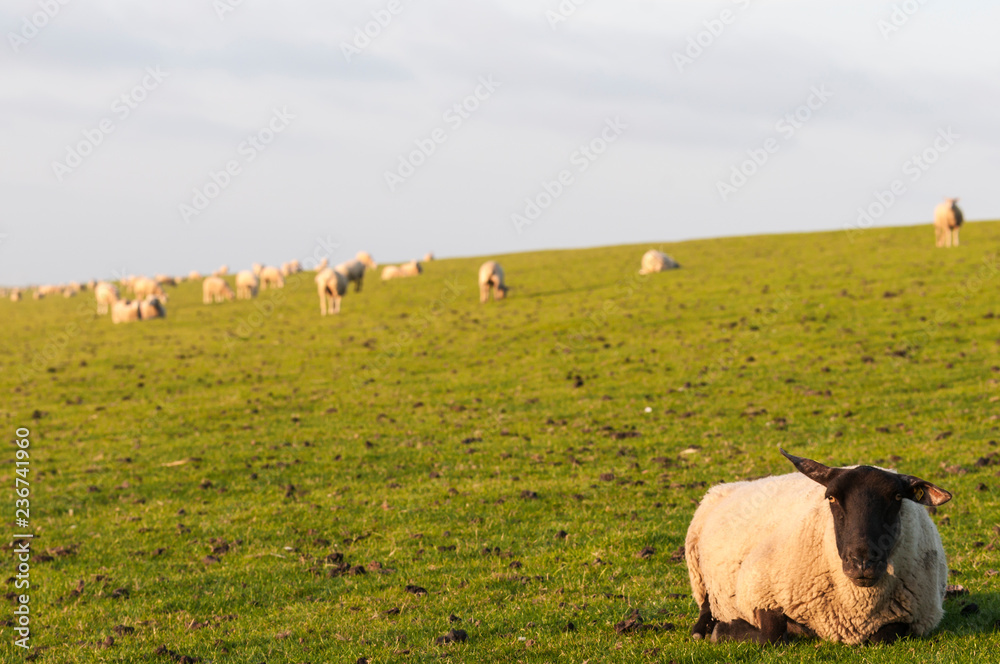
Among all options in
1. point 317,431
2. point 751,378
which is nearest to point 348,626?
point 317,431

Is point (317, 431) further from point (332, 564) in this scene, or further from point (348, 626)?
point (348, 626)

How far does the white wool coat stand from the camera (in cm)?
718

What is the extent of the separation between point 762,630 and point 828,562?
956 mm

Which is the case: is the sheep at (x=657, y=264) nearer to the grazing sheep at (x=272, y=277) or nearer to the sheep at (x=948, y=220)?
the sheep at (x=948, y=220)

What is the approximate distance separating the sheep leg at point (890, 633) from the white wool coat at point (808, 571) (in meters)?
0.05

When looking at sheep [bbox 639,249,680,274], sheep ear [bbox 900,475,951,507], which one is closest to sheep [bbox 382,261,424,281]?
sheep [bbox 639,249,680,274]

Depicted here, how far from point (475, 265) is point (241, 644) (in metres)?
61.9

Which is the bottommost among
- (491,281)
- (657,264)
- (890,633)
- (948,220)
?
(890,633)

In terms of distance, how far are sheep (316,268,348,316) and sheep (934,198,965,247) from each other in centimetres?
3646

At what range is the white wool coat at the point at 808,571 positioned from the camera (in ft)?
23.5

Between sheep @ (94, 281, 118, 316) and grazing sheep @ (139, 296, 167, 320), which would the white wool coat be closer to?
grazing sheep @ (139, 296, 167, 320)

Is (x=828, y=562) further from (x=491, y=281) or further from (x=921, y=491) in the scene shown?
(x=491, y=281)

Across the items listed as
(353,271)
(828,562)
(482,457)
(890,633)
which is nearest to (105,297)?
(353,271)

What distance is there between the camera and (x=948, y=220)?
45656 mm
